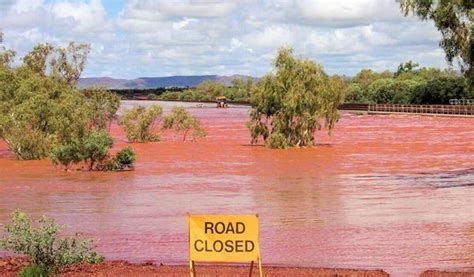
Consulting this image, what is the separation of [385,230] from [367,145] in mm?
38490

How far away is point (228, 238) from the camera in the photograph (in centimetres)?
1028

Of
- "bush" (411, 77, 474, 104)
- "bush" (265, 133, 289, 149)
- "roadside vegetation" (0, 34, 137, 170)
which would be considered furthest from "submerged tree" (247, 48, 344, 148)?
"bush" (411, 77, 474, 104)

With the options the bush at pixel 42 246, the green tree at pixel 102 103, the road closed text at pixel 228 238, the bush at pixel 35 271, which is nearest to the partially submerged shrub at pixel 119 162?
the green tree at pixel 102 103

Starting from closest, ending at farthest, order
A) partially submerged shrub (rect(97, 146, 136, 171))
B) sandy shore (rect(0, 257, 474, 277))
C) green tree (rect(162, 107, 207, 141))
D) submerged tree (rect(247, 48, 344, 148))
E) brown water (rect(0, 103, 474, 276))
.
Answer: sandy shore (rect(0, 257, 474, 277)) < brown water (rect(0, 103, 474, 276)) < partially submerged shrub (rect(97, 146, 136, 171)) < submerged tree (rect(247, 48, 344, 148)) < green tree (rect(162, 107, 207, 141))

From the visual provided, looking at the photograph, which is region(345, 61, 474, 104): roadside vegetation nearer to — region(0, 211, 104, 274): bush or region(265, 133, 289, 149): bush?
region(265, 133, 289, 149): bush

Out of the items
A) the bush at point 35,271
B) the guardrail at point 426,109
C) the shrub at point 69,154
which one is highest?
the bush at point 35,271

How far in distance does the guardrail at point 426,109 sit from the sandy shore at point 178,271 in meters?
93.8

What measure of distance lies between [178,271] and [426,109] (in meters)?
103

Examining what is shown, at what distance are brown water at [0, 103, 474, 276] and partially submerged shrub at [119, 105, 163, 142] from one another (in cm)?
840

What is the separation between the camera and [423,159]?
4672 cm

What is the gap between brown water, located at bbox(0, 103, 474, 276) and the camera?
18281 millimetres

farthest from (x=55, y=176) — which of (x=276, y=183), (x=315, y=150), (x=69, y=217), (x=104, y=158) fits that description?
(x=315, y=150)

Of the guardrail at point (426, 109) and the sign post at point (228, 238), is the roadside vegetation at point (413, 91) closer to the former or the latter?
the guardrail at point (426, 109)

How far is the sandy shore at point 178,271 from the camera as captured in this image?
14.0m
